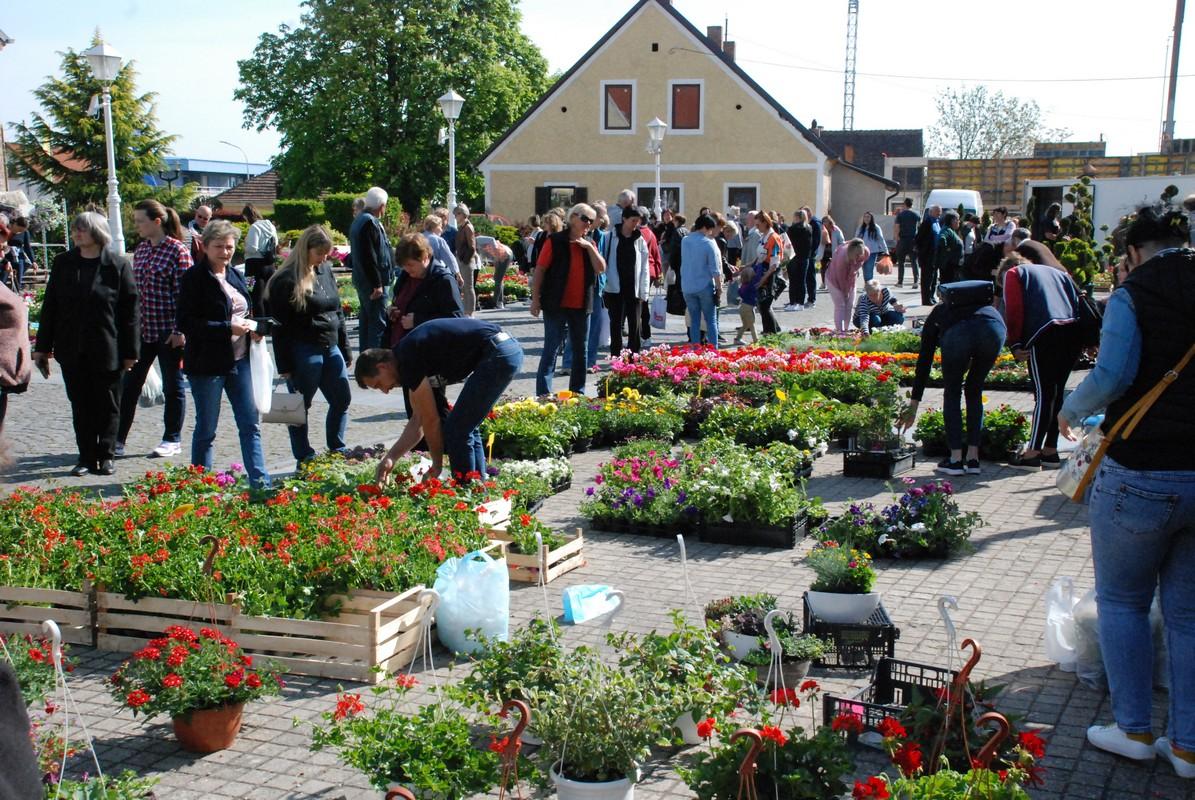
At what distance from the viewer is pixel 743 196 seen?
42.9 metres

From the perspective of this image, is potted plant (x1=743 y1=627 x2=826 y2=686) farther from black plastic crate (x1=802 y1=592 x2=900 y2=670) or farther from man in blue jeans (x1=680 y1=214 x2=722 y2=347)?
man in blue jeans (x1=680 y1=214 x2=722 y2=347)

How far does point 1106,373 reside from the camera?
171 inches

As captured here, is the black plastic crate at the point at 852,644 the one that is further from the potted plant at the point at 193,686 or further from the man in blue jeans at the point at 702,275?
the man in blue jeans at the point at 702,275

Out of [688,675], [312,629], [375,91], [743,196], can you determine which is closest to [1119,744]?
[688,675]

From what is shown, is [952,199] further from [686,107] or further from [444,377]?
[444,377]

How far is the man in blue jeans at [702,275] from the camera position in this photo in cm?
1502

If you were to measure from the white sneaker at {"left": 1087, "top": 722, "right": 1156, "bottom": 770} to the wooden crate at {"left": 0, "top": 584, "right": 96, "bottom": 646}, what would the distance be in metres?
4.62

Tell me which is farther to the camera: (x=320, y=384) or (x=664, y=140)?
(x=664, y=140)

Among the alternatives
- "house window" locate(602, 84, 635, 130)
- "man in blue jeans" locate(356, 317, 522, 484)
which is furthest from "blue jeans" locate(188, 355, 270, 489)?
"house window" locate(602, 84, 635, 130)

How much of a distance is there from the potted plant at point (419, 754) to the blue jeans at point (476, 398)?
10.9 feet

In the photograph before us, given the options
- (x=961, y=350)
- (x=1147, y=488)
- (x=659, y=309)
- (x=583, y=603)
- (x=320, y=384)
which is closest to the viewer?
(x=1147, y=488)

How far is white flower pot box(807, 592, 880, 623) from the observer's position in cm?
587

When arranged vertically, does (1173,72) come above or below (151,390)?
above

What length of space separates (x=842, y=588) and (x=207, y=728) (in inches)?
120
